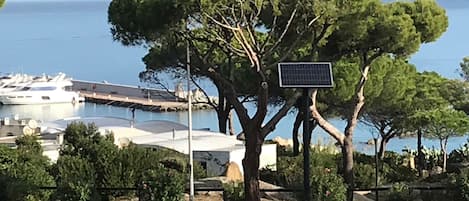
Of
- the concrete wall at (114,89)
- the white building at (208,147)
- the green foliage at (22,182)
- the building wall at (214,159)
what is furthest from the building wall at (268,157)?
the concrete wall at (114,89)

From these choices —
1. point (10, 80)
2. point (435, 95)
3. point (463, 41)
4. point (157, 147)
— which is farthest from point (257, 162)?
point (463, 41)

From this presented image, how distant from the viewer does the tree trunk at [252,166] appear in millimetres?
8070

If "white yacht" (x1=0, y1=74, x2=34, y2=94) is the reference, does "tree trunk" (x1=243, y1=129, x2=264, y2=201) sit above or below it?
below

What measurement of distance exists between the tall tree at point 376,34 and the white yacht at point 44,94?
3716 centimetres

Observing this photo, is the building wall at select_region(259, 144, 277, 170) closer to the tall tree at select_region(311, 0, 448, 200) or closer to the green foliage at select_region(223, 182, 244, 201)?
the tall tree at select_region(311, 0, 448, 200)

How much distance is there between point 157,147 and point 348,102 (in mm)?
3652

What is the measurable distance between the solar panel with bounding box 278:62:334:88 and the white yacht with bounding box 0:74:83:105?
4192 centimetres

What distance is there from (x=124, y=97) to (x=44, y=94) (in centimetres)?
587

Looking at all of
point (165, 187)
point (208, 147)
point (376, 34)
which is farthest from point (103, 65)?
point (165, 187)

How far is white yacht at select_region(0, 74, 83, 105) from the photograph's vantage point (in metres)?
47.8

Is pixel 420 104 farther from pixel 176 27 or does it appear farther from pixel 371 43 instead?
pixel 176 27

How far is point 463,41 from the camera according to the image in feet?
190

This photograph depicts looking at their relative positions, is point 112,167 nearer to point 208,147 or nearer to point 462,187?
point 462,187

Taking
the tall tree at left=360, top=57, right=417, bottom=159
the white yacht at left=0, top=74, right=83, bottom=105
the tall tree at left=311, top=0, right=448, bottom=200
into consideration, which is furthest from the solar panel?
the white yacht at left=0, top=74, right=83, bottom=105
